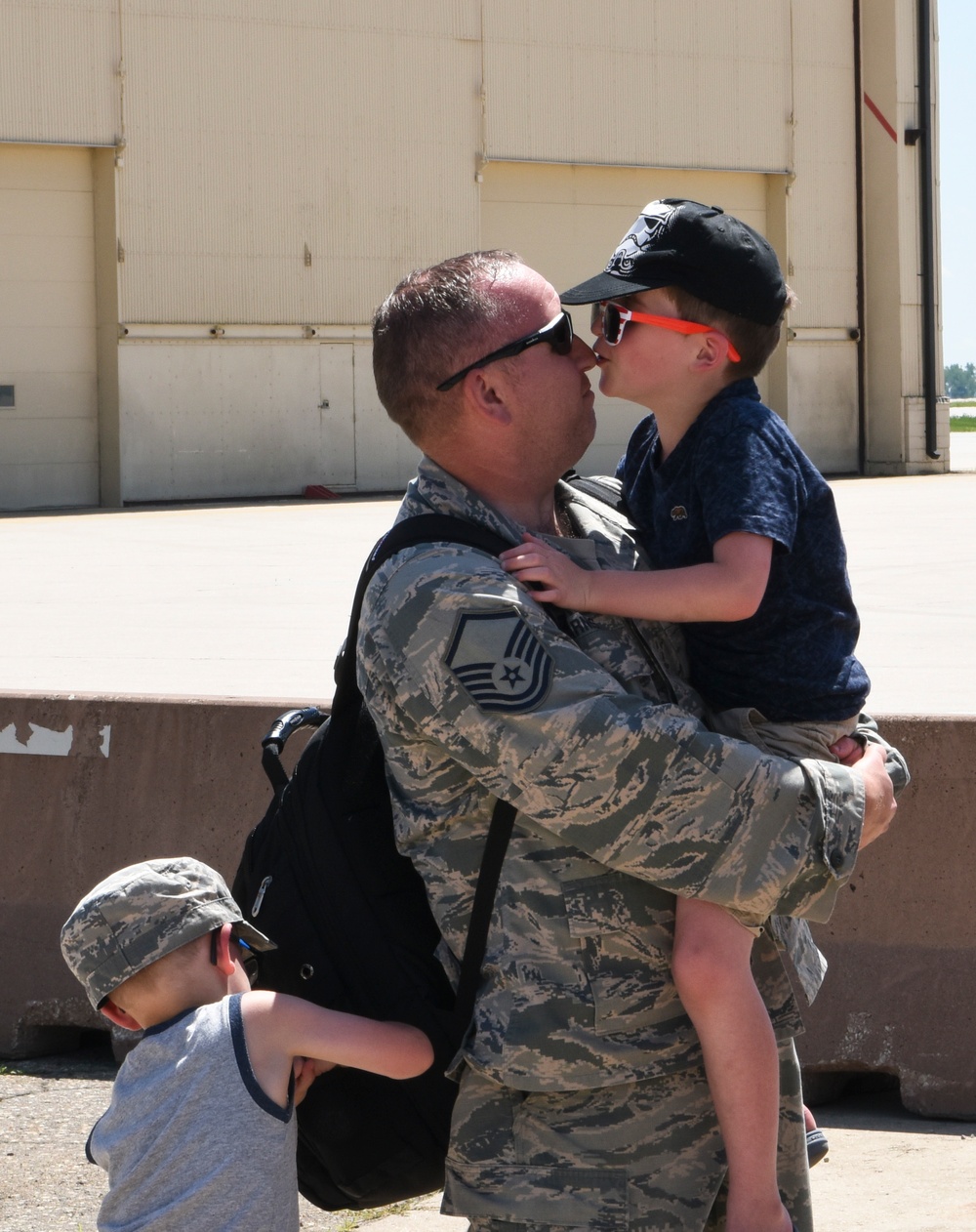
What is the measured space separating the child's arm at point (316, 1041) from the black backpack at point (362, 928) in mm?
28

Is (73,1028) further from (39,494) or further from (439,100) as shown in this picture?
(439,100)

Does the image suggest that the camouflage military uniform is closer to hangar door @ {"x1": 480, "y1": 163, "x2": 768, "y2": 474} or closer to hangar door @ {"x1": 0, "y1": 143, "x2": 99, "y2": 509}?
hangar door @ {"x1": 0, "y1": 143, "x2": 99, "y2": 509}

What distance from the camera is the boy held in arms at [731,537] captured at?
2424 millimetres

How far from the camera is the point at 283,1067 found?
102 inches

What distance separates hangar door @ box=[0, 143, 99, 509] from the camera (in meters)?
23.6

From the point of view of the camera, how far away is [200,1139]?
2.61m

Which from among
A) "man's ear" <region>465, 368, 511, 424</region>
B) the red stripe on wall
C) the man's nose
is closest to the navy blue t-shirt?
the man's nose

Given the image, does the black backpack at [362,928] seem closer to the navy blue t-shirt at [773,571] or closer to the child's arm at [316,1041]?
the child's arm at [316,1041]

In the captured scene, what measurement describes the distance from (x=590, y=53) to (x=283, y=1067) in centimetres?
2625

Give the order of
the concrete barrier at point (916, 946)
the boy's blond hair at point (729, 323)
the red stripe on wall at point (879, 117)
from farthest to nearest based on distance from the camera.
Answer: the red stripe on wall at point (879, 117) → the concrete barrier at point (916, 946) → the boy's blond hair at point (729, 323)

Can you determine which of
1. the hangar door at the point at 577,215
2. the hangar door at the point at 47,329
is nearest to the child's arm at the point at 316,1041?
the hangar door at the point at 47,329

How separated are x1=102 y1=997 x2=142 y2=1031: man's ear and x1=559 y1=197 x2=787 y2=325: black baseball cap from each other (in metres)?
1.30

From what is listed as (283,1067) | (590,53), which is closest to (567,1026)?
(283,1067)

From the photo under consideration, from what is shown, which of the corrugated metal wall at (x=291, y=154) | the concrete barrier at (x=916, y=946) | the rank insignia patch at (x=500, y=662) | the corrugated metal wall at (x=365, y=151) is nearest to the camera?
the rank insignia patch at (x=500, y=662)
